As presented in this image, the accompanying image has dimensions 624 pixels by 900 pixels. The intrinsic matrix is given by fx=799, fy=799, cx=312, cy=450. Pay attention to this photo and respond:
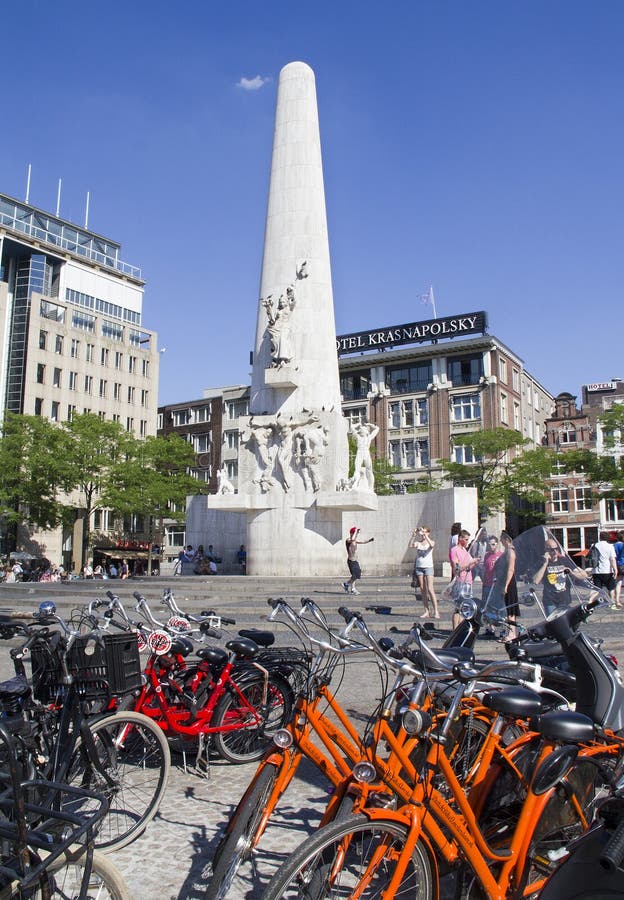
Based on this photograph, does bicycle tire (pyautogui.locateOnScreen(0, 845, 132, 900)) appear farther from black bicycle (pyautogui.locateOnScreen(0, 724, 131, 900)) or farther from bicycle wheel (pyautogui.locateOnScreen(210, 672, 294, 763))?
bicycle wheel (pyautogui.locateOnScreen(210, 672, 294, 763))

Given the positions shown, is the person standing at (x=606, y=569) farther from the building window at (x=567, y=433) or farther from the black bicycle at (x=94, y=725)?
the building window at (x=567, y=433)

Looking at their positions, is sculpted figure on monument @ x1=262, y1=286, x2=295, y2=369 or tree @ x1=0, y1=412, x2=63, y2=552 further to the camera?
tree @ x1=0, y1=412, x2=63, y2=552

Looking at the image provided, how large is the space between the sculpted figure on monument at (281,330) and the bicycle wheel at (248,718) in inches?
686

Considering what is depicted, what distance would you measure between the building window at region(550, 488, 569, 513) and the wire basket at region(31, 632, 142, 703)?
63050mm

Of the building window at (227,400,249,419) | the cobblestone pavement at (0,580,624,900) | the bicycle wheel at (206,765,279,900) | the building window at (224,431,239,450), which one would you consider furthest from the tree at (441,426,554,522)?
the bicycle wheel at (206,765,279,900)

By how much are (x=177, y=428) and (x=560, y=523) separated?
33370 millimetres

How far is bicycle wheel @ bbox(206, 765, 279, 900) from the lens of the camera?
338 centimetres

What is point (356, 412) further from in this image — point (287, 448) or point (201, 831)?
point (201, 831)

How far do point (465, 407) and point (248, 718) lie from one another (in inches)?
2169

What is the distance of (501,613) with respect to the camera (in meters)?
6.05

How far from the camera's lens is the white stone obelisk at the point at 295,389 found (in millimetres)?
22828

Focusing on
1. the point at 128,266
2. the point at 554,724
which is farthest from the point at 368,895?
the point at 128,266

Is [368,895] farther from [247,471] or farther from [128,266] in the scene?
[128,266]

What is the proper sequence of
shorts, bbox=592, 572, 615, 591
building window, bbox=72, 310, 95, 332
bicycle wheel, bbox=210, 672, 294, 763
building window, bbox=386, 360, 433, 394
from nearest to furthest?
bicycle wheel, bbox=210, 672, 294, 763
shorts, bbox=592, 572, 615, 591
building window, bbox=386, 360, 433, 394
building window, bbox=72, 310, 95, 332
